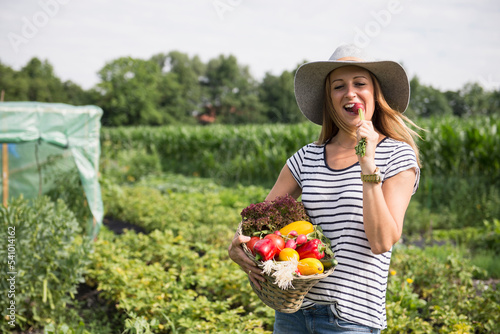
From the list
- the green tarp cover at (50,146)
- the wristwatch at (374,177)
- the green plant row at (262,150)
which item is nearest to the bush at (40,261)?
the green tarp cover at (50,146)

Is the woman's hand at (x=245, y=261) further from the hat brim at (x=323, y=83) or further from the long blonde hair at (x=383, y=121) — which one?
the hat brim at (x=323, y=83)

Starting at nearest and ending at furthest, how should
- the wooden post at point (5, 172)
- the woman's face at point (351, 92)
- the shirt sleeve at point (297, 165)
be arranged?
1. the woman's face at point (351, 92)
2. the shirt sleeve at point (297, 165)
3. the wooden post at point (5, 172)

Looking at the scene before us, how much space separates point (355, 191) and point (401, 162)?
21 centimetres

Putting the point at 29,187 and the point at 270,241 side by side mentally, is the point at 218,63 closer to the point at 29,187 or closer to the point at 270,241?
the point at 29,187

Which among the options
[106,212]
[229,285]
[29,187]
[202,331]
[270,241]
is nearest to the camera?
[270,241]

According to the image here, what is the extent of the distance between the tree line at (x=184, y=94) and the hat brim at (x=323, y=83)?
32.6m

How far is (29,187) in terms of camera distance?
5629 millimetres

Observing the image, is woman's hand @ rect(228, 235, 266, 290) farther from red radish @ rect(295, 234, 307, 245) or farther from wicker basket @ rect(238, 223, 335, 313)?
red radish @ rect(295, 234, 307, 245)

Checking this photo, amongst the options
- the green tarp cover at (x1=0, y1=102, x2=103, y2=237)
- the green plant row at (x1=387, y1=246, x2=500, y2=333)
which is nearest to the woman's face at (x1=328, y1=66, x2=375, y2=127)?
the green plant row at (x1=387, y1=246, x2=500, y2=333)

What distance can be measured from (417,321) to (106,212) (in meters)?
6.33

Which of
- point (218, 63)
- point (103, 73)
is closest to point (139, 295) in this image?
point (103, 73)

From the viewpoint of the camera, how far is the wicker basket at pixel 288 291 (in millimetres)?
1422

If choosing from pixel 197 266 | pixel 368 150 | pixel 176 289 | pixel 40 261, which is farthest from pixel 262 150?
pixel 368 150

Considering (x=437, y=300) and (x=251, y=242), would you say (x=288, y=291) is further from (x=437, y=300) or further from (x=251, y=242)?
(x=437, y=300)
